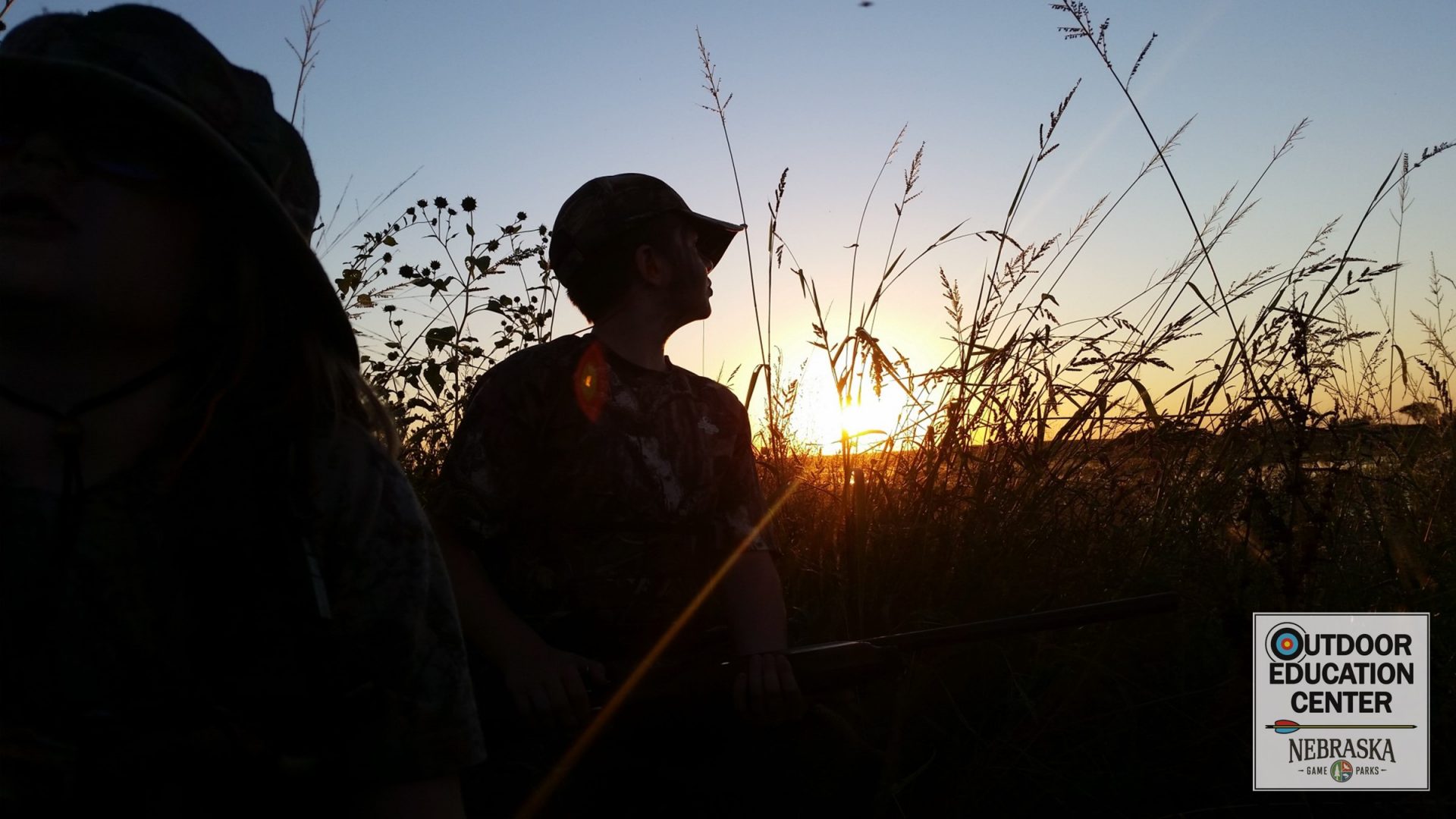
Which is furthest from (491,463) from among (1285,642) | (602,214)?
(1285,642)

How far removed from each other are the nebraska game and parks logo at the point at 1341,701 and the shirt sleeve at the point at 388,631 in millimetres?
2080

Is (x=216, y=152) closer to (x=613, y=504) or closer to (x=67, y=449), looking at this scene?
(x=67, y=449)

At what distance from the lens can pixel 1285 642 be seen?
262 centimetres

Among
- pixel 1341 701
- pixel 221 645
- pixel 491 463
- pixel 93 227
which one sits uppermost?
pixel 93 227

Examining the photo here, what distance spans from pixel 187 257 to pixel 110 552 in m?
0.33

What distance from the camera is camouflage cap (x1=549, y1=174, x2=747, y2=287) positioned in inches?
110

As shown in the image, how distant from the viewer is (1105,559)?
3012 mm

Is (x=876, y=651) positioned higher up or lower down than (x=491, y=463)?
lower down

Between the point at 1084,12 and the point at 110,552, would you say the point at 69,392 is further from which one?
the point at 1084,12

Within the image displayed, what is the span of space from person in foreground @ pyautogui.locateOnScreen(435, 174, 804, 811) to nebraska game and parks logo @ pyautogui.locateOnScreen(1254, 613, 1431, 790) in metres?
1.23

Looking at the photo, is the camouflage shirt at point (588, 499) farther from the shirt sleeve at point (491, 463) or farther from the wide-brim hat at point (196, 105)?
the wide-brim hat at point (196, 105)

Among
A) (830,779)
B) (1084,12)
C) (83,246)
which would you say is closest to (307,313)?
(83,246)

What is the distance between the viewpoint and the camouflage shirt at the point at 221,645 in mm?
939

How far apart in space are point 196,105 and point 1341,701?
303 centimetres
